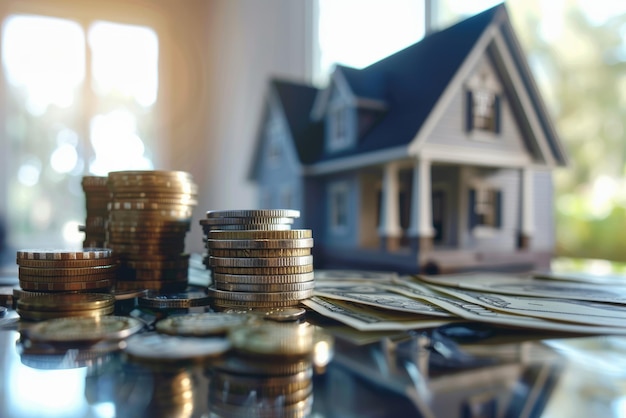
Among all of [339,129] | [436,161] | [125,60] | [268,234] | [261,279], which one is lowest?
[261,279]

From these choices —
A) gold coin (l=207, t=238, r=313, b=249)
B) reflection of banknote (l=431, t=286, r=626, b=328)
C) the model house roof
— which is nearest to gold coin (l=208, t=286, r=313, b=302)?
gold coin (l=207, t=238, r=313, b=249)

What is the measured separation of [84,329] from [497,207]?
317cm

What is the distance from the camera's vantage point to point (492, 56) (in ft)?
10.5

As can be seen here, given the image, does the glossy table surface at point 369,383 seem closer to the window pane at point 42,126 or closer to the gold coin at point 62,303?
the gold coin at point 62,303

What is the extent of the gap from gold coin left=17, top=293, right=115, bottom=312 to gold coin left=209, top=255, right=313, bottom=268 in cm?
29

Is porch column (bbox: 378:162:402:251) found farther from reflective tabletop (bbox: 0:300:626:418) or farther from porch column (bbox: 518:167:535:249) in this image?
reflective tabletop (bbox: 0:300:626:418)

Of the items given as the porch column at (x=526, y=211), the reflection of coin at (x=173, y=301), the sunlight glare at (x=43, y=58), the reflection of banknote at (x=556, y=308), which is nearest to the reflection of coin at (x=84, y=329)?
the reflection of coin at (x=173, y=301)

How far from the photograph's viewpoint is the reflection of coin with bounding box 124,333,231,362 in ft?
2.57

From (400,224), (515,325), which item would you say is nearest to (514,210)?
(400,224)

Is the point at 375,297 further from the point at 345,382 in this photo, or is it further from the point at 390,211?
the point at 390,211

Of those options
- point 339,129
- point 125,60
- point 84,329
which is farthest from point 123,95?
point 84,329

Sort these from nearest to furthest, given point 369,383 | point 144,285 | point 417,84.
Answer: point 369,383
point 144,285
point 417,84

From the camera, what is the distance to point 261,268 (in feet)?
3.89

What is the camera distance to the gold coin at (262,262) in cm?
118
